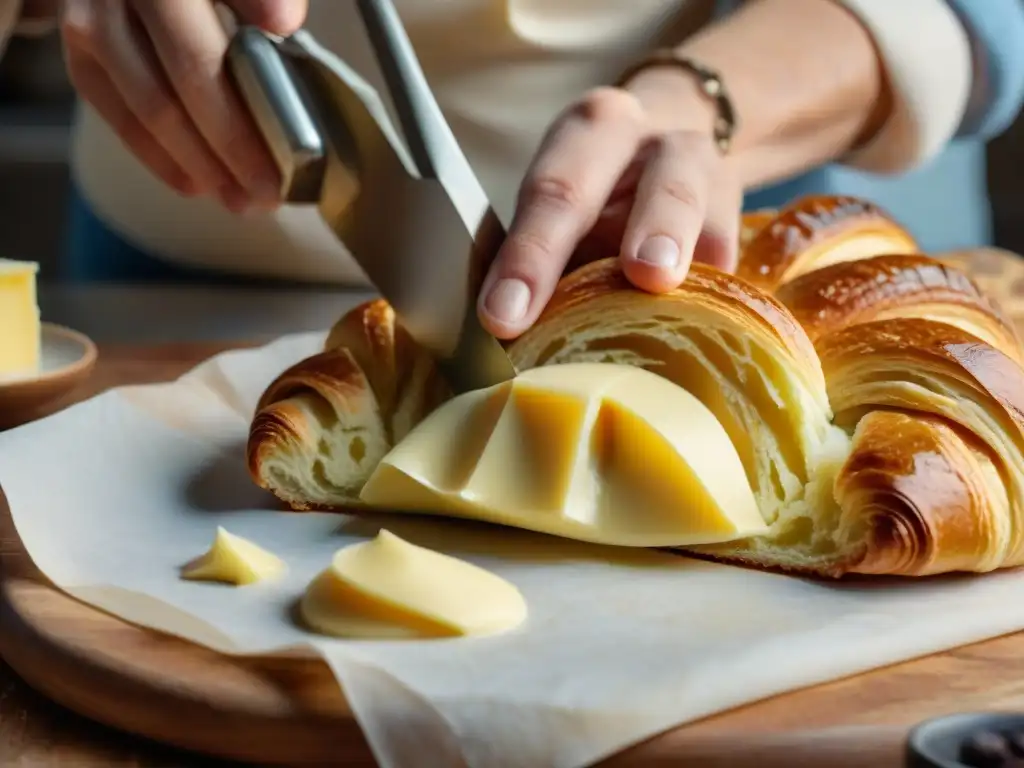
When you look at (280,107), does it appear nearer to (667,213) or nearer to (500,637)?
(667,213)

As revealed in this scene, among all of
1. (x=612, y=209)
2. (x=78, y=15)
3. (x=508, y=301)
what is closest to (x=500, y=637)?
(x=508, y=301)

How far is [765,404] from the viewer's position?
121 cm

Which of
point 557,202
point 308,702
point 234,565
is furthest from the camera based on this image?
point 557,202

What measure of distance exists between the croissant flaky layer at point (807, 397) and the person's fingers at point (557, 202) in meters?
0.04

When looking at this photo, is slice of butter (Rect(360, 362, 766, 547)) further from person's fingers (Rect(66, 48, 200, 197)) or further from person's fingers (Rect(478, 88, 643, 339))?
person's fingers (Rect(66, 48, 200, 197))

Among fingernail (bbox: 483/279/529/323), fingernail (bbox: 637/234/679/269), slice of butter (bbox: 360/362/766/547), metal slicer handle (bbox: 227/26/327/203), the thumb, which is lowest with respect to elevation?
slice of butter (bbox: 360/362/766/547)

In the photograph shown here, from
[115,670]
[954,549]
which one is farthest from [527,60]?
[115,670]

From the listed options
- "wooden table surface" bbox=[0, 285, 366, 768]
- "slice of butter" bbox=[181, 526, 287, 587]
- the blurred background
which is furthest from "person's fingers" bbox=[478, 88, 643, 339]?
the blurred background

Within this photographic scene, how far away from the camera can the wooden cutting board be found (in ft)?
2.82

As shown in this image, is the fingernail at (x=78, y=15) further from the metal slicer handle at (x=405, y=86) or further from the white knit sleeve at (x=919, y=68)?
the white knit sleeve at (x=919, y=68)

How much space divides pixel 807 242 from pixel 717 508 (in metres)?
0.54

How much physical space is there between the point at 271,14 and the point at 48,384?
50 cm

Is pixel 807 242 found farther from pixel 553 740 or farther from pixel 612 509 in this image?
pixel 553 740

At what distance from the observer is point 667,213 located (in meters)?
1.28
